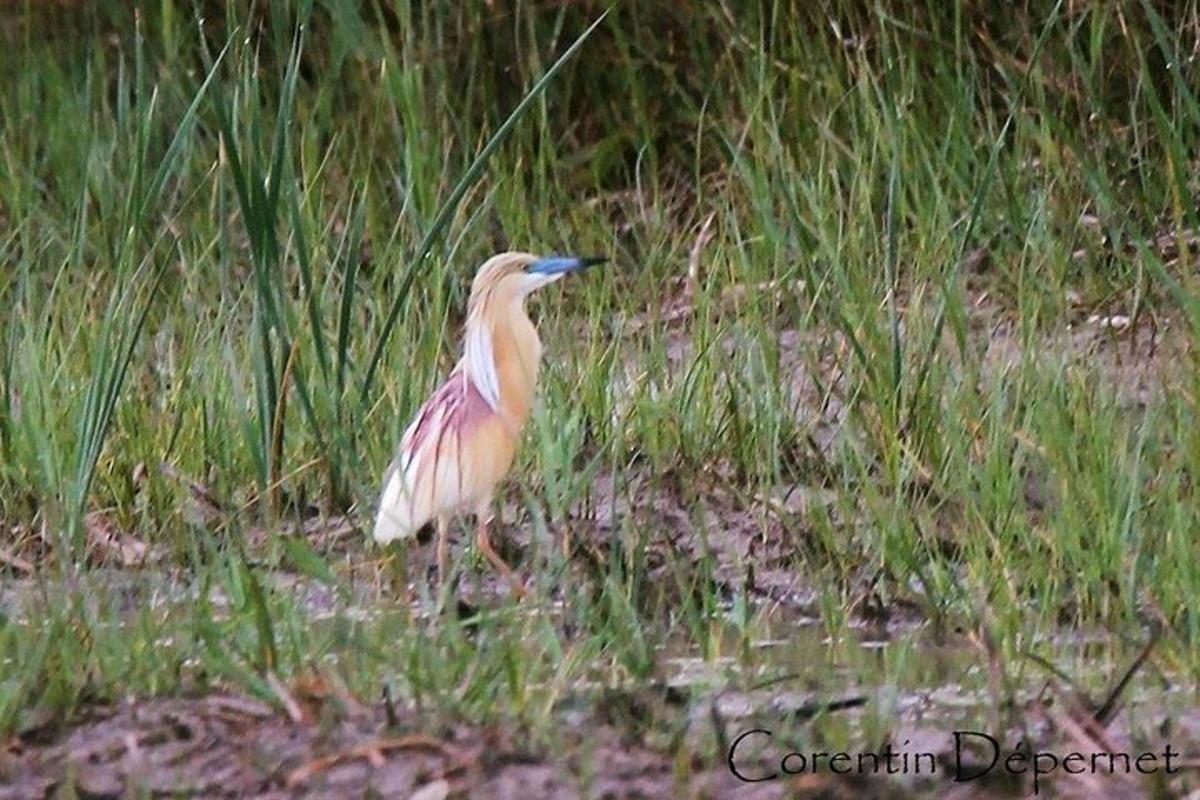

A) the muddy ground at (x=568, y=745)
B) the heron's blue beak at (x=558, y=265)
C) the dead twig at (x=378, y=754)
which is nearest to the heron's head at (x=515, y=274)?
the heron's blue beak at (x=558, y=265)

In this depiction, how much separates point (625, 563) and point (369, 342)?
4.20 feet

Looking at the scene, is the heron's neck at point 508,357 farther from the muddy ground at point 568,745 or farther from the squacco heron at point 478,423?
the muddy ground at point 568,745

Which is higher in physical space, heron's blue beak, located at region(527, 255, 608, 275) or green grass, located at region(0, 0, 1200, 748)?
heron's blue beak, located at region(527, 255, 608, 275)

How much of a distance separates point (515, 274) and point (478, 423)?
0.32 m

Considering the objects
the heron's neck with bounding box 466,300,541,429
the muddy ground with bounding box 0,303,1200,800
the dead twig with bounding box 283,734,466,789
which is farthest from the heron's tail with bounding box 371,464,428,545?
the dead twig with bounding box 283,734,466,789

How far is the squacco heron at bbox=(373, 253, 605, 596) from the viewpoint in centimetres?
402

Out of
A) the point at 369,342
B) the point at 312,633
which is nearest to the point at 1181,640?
the point at 312,633

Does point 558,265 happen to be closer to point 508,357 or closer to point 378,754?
point 508,357

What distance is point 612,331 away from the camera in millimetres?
5645

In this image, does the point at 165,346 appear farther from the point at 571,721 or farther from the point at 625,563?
the point at 571,721

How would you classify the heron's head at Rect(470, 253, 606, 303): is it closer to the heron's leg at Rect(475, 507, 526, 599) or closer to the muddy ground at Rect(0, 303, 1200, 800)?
the heron's leg at Rect(475, 507, 526, 599)

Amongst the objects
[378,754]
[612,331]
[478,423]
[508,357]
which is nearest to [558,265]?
[508,357]

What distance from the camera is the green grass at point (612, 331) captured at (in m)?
3.66

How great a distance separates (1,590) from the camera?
13.6 feet
